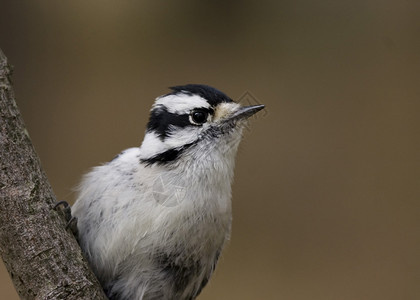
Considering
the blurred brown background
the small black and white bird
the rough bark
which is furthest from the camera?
the blurred brown background

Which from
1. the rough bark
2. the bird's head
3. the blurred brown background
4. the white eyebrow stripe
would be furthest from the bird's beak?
the blurred brown background

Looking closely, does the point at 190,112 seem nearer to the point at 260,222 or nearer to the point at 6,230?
the point at 6,230

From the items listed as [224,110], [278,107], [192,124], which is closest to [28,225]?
[192,124]

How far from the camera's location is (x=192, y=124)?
8.19 feet

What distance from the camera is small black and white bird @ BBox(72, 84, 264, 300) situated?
2398 millimetres

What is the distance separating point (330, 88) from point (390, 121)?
0.45 meters

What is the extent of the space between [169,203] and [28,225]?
61 centimetres

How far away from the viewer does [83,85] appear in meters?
4.17

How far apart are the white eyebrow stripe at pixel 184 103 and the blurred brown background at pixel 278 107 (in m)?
1.55

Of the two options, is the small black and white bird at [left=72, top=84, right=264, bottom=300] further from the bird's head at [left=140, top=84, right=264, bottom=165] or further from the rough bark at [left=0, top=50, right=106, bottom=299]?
the rough bark at [left=0, top=50, right=106, bottom=299]

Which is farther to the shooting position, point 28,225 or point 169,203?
point 169,203

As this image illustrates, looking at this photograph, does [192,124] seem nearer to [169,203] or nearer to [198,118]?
[198,118]

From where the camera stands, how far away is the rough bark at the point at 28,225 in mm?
1930

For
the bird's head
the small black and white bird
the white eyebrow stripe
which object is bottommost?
the small black and white bird
